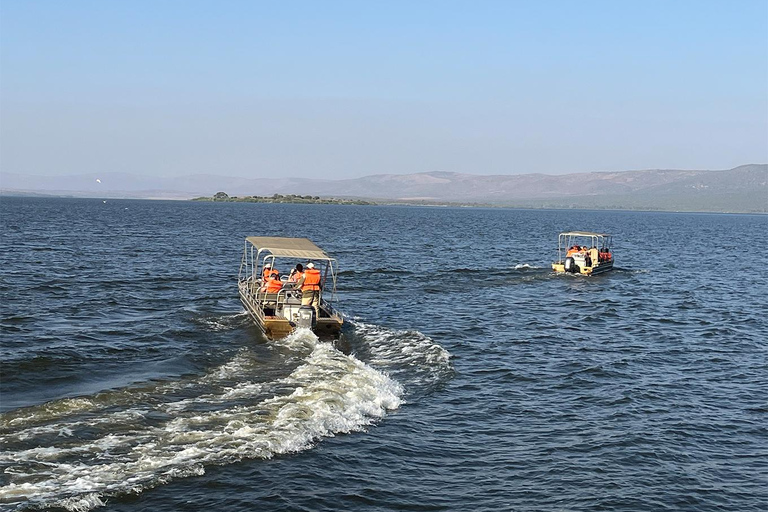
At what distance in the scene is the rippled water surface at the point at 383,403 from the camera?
14125mm

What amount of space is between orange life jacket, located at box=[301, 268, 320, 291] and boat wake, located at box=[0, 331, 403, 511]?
5067 mm

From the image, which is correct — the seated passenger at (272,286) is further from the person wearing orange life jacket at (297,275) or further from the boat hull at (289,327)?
the boat hull at (289,327)

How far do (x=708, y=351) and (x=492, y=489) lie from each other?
16.3 meters

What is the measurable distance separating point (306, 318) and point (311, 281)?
1.57 meters

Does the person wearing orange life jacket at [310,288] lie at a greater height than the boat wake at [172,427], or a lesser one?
greater

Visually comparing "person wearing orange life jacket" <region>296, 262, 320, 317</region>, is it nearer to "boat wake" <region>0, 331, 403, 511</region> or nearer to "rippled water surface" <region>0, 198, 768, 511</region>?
"rippled water surface" <region>0, 198, 768, 511</region>

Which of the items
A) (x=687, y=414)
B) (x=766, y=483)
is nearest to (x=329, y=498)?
(x=766, y=483)

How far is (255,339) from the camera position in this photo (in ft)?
89.4

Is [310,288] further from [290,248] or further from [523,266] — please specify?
[523,266]

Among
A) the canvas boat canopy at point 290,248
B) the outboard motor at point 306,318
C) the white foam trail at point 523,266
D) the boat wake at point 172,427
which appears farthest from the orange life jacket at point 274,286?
the white foam trail at point 523,266

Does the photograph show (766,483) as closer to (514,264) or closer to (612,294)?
(612,294)

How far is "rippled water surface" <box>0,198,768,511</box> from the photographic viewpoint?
14.1 metres

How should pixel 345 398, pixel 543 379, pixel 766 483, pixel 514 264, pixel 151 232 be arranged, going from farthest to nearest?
pixel 151 232, pixel 514 264, pixel 543 379, pixel 345 398, pixel 766 483

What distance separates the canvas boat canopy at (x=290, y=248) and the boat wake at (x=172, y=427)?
7.38 meters
